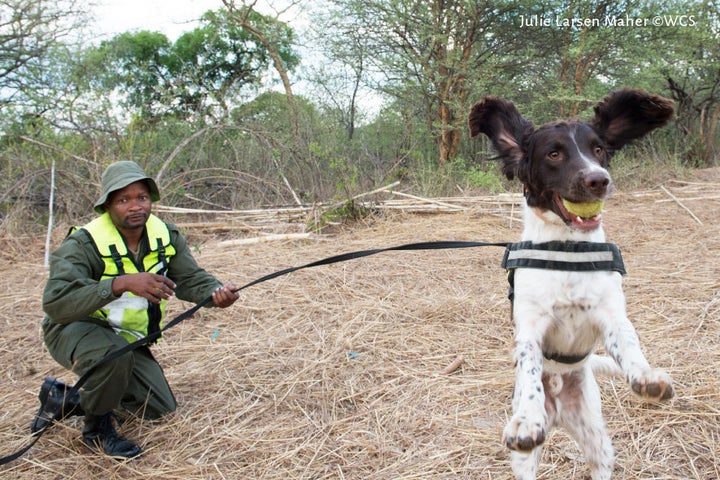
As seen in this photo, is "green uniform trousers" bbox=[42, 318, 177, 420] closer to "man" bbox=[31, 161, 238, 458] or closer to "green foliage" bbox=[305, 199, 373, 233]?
"man" bbox=[31, 161, 238, 458]

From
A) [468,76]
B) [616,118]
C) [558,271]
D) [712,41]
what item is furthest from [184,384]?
[712,41]

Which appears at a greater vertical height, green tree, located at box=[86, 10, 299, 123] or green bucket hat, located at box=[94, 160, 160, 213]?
green tree, located at box=[86, 10, 299, 123]

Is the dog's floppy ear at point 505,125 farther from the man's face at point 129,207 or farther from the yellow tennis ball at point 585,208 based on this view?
the man's face at point 129,207

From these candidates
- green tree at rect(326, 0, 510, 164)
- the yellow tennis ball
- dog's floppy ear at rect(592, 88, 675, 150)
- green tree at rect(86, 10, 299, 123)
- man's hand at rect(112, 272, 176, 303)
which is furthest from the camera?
green tree at rect(86, 10, 299, 123)

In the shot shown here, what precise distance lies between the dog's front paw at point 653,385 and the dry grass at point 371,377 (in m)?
1.03

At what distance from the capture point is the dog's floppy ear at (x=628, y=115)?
216 cm

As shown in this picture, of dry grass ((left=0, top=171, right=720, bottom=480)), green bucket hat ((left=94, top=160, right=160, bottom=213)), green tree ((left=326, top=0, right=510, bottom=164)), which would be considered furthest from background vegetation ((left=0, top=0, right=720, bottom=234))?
green bucket hat ((left=94, top=160, right=160, bottom=213))

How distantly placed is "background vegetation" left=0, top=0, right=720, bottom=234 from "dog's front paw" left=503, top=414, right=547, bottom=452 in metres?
6.38

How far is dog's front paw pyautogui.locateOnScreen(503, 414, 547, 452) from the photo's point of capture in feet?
5.74

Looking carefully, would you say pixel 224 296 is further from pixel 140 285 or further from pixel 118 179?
pixel 118 179

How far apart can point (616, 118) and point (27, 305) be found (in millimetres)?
5502

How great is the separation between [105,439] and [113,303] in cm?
77

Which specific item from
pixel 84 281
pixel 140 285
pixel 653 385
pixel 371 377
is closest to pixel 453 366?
pixel 371 377

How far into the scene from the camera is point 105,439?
2883mm
